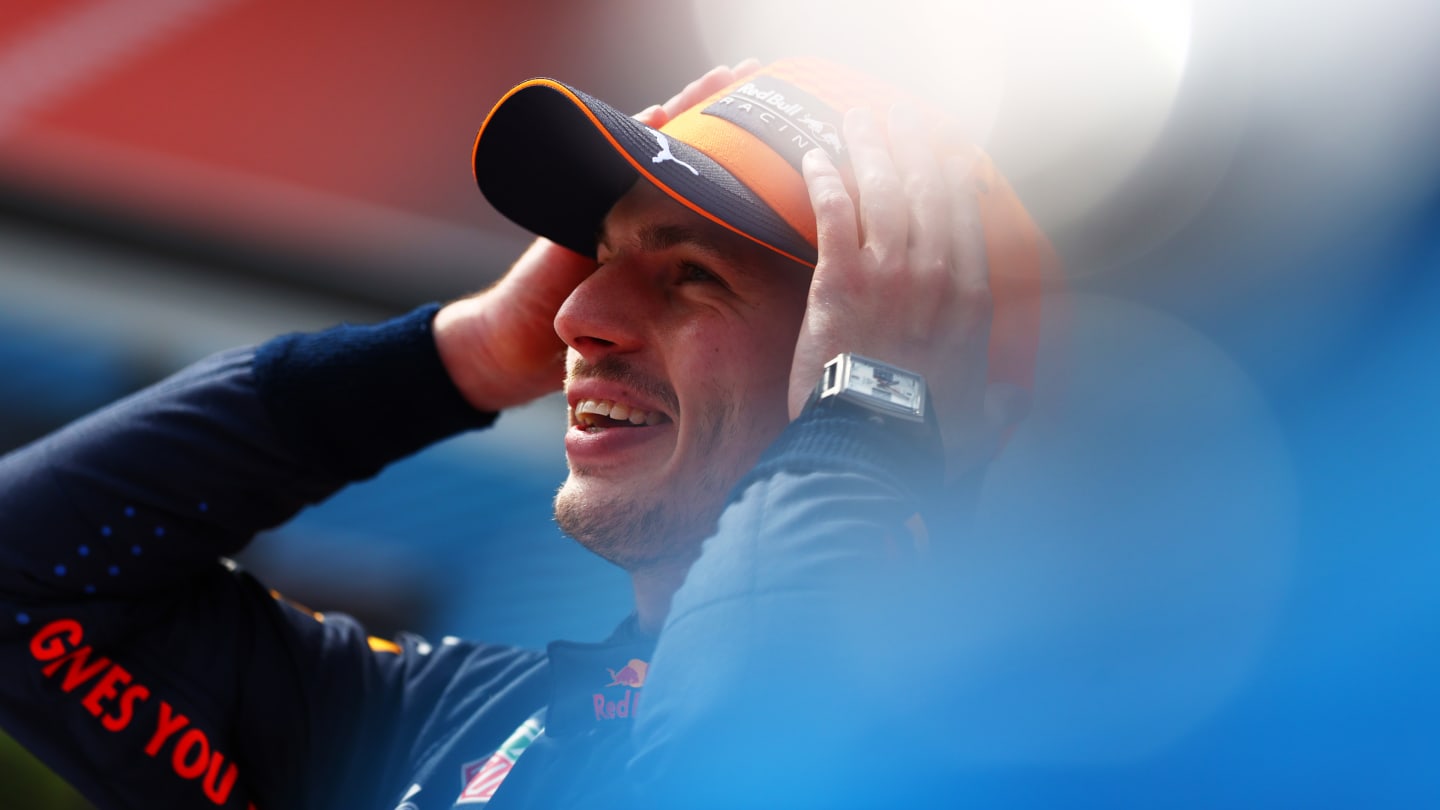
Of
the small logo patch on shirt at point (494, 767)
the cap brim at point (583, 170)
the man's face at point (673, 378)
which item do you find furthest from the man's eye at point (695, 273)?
the small logo patch on shirt at point (494, 767)

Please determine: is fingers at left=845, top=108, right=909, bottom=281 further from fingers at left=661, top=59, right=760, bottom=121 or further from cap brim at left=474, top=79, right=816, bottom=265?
fingers at left=661, top=59, right=760, bottom=121

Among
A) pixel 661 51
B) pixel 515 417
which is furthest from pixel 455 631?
pixel 661 51

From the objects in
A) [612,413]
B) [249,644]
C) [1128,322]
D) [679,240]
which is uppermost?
[1128,322]

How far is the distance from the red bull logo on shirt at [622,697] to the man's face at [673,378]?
0.13m

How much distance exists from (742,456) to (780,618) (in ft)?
1.32

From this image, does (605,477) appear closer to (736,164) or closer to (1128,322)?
(736,164)

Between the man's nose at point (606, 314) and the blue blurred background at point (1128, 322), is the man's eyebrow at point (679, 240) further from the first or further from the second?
the blue blurred background at point (1128, 322)

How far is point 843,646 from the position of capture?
0.75 m

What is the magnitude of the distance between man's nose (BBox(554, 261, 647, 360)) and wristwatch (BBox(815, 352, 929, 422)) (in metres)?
0.32

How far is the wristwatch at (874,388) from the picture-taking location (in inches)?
34.4

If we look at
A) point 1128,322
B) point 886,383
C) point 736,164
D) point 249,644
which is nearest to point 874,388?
point 886,383

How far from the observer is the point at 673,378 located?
1.16m

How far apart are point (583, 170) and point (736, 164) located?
0.76ft

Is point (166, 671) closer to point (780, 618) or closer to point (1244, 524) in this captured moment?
point (780, 618)
